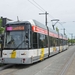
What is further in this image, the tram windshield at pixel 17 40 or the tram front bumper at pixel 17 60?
the tram windshield at pixel 17 40

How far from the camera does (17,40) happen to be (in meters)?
15.4

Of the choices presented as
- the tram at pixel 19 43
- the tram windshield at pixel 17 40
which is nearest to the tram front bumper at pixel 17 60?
the tram at pixel 19 43

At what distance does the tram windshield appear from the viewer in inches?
601

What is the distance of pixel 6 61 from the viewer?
15.2 meters

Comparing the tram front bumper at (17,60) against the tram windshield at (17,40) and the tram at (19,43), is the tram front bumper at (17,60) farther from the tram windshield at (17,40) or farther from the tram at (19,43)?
the tram windshield at (17,40)

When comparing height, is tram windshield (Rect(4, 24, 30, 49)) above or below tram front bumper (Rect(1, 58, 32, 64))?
above

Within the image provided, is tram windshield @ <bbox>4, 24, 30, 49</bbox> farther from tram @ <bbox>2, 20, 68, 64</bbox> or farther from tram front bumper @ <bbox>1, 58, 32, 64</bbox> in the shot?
tram front bumper @ <bbox>1, 58, 32, 64</bbox>

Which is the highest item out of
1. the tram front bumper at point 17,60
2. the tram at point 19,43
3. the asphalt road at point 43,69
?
the tram at point 19,43

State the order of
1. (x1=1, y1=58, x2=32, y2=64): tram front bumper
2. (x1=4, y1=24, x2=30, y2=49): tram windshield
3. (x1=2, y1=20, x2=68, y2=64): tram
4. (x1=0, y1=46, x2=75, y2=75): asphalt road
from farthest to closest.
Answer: (x1=4, y1=24, x2=30, y2=49): tram windshield < (x1=2, y1=20, x2=68, y2=64): tram < (x1=1, y1=58, x2=32, y2=64): tram front bumper < (x1=0, y1=46, x2=75, y2=75): asphalt road

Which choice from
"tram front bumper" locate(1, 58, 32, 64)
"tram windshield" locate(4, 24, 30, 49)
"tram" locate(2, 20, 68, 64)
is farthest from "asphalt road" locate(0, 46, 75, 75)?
"tram windshield" locate(4, 24, 30, 49)

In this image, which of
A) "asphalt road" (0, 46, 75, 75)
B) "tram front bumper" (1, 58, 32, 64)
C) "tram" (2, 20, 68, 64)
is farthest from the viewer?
"tram" (2, 20, 68, 64)

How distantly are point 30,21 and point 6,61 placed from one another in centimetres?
344

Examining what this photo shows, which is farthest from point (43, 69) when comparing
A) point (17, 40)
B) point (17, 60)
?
point (17, 40)

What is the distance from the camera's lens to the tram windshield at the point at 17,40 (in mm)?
15273
